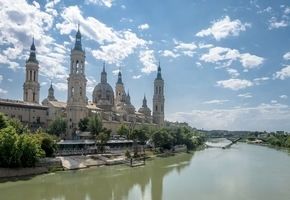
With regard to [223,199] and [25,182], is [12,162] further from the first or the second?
[223,199]

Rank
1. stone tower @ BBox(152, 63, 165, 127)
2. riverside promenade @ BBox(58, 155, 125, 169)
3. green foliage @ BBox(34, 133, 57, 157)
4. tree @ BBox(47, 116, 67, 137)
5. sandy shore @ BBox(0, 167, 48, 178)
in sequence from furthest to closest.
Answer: stone tower @ BBox(152, 63, 165, 127)
tree @ BBox(47, 116, 67, 137)
riverside promenade @ BBox(58, 155, 125, 169)
green foliage @ BBox(34, 133, 57, 157)
sandy shore @ BBox(0, 167, 48, 178)

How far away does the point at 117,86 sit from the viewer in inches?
2864

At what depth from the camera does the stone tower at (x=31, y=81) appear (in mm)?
50500

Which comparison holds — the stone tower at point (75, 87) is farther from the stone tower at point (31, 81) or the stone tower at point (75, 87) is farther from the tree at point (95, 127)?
the stone tower at point (31, 81)

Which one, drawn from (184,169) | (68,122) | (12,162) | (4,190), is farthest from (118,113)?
(4,190)

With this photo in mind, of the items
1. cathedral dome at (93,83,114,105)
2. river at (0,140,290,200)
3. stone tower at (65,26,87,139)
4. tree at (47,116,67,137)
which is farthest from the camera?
cathedral dome at (93,83,114,105)

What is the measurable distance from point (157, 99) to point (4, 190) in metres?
53.6

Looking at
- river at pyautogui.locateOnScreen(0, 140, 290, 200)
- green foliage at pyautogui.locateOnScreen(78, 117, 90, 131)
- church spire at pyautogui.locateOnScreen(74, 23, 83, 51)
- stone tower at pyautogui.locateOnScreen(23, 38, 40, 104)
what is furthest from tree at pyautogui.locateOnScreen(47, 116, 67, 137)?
stone tower at pyautogui.locateOnScreen(23, 38, 40, 104)

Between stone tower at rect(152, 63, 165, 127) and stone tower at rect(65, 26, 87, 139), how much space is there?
28.3 m

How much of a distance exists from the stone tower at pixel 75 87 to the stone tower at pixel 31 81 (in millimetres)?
9734

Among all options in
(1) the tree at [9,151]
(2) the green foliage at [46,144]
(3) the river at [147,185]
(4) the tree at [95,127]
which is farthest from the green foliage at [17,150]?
(4) the tree at [95,127]

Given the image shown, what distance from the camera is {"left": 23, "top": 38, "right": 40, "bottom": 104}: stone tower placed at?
50.5 m

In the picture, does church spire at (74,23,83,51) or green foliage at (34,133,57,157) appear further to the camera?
church spire at (74,23,83,51)

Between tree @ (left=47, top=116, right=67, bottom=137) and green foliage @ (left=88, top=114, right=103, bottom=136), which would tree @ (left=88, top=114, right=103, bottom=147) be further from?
tree @ (left=47, top=116, right=67, bottom=137)
